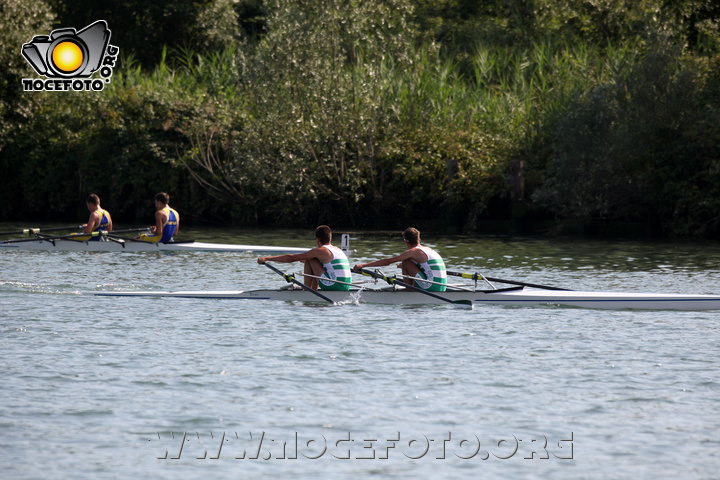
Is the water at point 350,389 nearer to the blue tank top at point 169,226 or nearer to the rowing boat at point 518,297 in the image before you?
the rowing boat at point 518,297

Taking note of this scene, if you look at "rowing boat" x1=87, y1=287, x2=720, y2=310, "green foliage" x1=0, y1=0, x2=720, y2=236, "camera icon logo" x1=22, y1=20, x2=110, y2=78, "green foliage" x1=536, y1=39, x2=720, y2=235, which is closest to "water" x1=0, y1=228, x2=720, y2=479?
"rowing boat" x1=87, y1=287, x2=720, y2=310

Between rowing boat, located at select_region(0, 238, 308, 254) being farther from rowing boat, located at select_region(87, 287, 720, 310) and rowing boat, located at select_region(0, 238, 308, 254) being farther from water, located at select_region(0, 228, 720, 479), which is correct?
rowing boat, located at select_region(87, 287, 720, 310)

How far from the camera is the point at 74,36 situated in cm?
4434

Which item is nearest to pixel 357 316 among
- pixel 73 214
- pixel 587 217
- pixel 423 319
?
pixel 423 319

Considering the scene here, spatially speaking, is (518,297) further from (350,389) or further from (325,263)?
(350,389)

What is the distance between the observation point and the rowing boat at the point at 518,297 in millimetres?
16562

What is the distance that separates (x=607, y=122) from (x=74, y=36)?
22.8 metres

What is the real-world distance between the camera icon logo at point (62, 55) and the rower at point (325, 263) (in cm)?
2620

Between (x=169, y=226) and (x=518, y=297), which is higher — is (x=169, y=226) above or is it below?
above

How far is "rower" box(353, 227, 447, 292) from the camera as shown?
17109 mm

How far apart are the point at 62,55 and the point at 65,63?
0.37 m

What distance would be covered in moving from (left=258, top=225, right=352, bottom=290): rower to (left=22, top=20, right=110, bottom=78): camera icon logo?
26198 millimetres

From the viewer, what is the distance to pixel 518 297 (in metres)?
17.1

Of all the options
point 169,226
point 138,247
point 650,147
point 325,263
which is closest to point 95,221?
point 138,247
